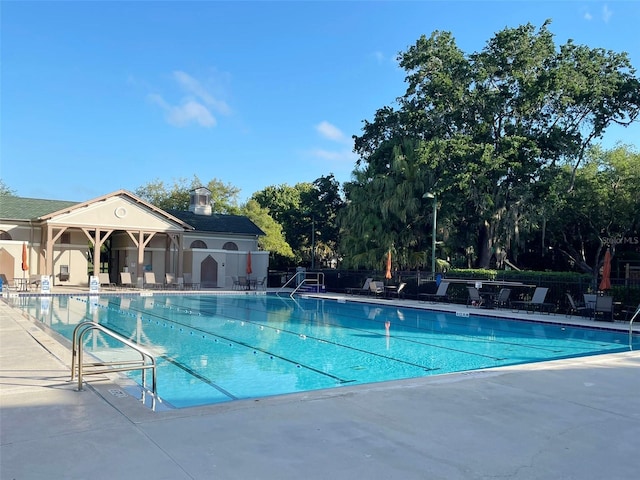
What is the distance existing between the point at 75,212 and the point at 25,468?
87.3 ft

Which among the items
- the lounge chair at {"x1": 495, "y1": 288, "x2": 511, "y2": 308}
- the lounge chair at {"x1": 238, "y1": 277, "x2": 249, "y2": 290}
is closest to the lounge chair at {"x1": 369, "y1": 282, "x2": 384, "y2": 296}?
the lounge chair at {"x1": 495, "y1": 288, "x2": 511, "y2": 308}

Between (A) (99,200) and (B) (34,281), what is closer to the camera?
(B) (34,281)

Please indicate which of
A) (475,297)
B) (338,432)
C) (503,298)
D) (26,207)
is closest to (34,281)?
(26,207)

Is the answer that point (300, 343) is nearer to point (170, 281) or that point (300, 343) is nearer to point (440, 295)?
point (440, 295)

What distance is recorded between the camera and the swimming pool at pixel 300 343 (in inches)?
344

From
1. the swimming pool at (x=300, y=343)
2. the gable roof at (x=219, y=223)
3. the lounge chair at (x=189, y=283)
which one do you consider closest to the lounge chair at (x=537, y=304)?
the swimming pool at (x=300, y=343)

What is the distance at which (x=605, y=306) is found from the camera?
15586 millimetres

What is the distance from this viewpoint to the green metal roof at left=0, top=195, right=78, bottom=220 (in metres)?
28.1

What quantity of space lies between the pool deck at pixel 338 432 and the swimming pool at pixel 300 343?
1.69 m

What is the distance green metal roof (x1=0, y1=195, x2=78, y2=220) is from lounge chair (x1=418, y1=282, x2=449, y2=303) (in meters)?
20.7

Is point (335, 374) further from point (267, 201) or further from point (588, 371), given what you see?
point (267, 201)

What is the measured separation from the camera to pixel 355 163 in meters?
35.4

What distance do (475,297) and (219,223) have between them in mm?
20238

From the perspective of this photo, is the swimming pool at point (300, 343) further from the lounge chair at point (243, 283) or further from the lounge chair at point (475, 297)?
the lounge chair at point (243, 283)
